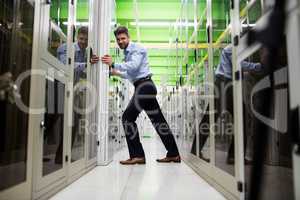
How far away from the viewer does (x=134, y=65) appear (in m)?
3.51

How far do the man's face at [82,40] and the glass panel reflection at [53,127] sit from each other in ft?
2.66

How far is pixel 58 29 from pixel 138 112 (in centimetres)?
173

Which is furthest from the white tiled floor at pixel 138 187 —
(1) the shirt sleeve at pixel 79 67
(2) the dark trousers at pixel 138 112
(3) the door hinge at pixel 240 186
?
(1) the shirt sleeve at pixel 79 67

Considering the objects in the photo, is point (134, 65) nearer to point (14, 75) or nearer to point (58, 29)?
point (58, 29)

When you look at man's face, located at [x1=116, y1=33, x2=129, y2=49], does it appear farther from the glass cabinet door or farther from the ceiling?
the glass cabinet door

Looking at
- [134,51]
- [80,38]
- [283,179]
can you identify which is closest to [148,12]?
[134,51]

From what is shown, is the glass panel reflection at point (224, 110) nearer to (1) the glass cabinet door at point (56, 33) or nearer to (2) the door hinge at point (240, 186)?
(2) the door hinge at point (240, 186)

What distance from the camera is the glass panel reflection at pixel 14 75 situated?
1338 millimetres

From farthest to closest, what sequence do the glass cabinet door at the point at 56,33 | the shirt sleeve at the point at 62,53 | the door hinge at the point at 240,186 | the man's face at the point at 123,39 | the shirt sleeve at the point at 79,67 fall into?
the man's face at the point at 123,39 → the shirt sleeve at the point at 79,67 → the shirt sleeve at the point at 62,53 → the glass cabinet door at the point at 56,33 → the door hinge at the point at 240,186

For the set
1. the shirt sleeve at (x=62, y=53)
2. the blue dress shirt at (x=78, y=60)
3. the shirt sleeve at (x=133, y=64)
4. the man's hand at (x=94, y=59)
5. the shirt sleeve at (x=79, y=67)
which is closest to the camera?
the shirt sleeve at (x=62, y=53)

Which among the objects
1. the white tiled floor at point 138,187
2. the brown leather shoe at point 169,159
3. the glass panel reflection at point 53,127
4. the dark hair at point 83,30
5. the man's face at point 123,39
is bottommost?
the brown leather shoe at point 169,159

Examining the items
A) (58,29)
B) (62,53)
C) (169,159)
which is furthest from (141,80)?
(58,29)

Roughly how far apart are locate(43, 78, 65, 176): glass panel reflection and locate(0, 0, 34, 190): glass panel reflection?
0.98ft

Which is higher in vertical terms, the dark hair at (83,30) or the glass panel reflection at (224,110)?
the dark hair at (83,30)
